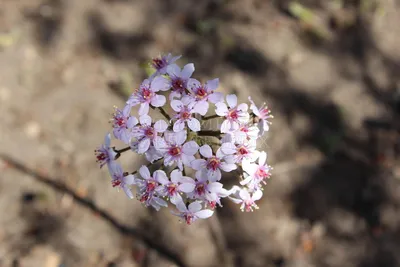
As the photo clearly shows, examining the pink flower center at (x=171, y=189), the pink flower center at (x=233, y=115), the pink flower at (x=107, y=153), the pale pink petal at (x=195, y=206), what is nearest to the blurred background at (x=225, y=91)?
the pink flower at (x=107, y=153)

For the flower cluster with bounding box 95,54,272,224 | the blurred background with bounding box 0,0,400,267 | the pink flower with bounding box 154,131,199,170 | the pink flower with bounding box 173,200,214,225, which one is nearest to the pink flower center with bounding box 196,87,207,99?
the flower cluster with bounding box 95,54,272,224

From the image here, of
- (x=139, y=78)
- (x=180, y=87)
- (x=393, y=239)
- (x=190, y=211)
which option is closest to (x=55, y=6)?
(x=139, y=78)

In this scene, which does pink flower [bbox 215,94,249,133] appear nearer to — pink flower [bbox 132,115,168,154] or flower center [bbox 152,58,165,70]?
pink flower [bbox 132,115,168,154]

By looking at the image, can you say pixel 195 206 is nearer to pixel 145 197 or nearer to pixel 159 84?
pixel 145 197

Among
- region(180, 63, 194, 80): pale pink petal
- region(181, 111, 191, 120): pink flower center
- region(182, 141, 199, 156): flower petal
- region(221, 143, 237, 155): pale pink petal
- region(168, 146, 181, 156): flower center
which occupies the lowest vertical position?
region(168, 146, 181, 156): flower center

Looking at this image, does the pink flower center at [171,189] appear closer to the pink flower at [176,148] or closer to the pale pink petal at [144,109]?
the pink flower at [176,148]
